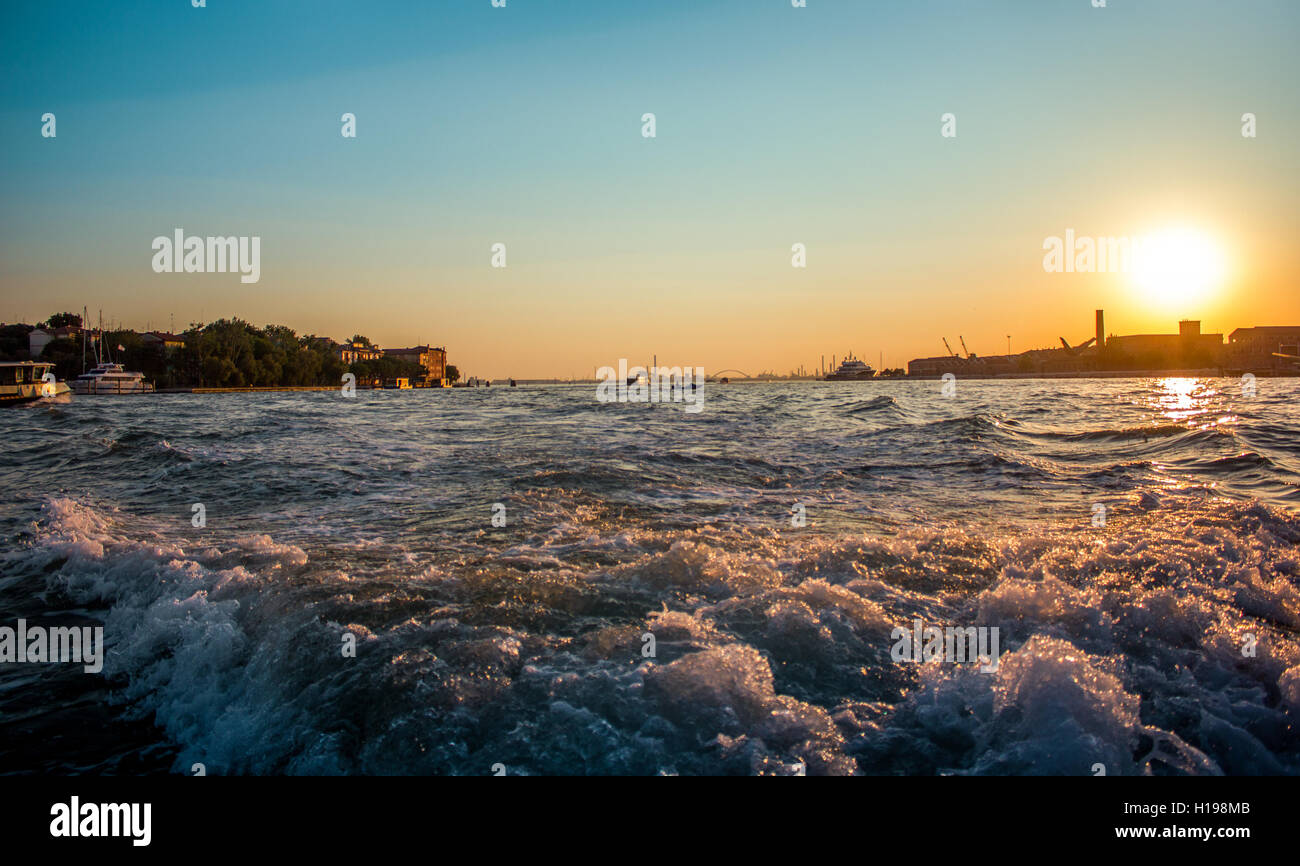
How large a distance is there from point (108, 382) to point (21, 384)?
34.0m

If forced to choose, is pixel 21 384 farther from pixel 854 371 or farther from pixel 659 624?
pixel 854 371

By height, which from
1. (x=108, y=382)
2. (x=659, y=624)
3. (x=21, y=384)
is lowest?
(x=659, y=624)

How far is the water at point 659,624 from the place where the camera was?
286 cm

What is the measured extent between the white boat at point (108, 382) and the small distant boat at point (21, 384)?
2881cm

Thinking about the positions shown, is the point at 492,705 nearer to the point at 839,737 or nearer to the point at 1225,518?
the point at 839,737

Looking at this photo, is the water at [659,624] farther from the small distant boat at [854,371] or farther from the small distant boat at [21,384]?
the small distant boat at [854,371]

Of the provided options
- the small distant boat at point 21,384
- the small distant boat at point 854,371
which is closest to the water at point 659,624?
the small distant boat at point 21,384

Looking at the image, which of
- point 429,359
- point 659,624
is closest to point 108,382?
point 659,624

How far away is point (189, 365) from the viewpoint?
3519 inches

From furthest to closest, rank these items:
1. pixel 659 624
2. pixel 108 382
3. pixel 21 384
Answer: pixel 108 382
pixel 21 384
pixel 659 624

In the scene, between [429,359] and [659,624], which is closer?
Result: [659,624]

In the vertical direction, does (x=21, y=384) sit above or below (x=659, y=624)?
above

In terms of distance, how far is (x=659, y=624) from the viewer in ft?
13.2
